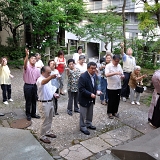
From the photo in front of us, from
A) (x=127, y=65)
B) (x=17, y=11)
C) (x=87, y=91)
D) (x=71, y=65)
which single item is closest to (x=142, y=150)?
(x=87, y=91)

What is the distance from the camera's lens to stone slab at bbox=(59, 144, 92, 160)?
3750 millimetres

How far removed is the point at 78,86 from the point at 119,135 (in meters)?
1.51

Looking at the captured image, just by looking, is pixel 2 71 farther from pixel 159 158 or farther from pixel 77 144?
pixel 159 158

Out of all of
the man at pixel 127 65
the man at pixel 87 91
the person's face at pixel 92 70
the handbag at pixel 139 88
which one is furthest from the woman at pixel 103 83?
the person's face at pixel 92 70

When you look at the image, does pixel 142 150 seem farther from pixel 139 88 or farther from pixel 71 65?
pixel 139 88

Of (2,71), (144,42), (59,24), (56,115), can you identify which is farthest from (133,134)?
(59,24)

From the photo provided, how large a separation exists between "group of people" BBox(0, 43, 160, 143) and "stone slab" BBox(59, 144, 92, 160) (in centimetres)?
49

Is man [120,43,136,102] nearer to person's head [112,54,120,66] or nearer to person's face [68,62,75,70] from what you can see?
person's head [112,54,120,66]

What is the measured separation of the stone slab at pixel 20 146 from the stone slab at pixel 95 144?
833mm

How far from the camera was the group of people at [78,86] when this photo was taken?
4.02 meters

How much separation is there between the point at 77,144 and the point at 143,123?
2.06 metres

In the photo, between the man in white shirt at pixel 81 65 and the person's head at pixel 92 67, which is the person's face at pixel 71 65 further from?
the person's head at pixel 92 67

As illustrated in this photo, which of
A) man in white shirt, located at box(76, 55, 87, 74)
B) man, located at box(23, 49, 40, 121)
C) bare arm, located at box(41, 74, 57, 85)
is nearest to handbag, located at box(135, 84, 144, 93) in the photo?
man in white shirt, located at box(76, 55, 87, 74)

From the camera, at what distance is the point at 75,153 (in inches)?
152
